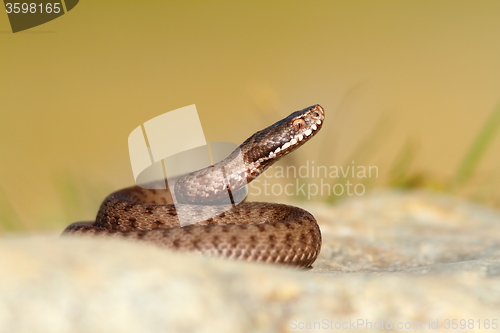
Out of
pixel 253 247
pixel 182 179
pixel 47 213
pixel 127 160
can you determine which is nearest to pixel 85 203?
pixel 47 213

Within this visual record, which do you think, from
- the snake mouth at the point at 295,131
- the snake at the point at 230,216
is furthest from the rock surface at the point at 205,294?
the snake mouth at the point at 295,131

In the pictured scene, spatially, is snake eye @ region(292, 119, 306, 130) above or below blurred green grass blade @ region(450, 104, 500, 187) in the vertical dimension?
above

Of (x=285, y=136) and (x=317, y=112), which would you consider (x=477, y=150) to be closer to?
(x=317, y=112)

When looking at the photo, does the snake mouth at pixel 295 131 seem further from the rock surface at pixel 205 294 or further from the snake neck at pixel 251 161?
the rock surface at pixel 205 294

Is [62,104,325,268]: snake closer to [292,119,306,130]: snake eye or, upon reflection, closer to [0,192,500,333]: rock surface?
[292,119,306,130]: snake eye

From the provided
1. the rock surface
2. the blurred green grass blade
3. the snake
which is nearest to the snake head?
the snake

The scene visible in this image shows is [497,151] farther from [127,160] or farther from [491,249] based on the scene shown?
[127,160]

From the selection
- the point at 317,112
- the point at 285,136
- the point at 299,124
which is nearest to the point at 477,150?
the point at 317,112
